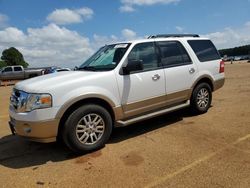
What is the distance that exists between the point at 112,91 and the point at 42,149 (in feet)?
5.52

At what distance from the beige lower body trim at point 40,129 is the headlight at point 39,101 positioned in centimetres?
24

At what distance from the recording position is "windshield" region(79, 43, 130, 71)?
554 centimetres

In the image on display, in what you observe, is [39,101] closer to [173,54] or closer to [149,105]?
[149,105]

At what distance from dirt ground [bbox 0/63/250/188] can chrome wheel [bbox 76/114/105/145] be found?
0.81 feet

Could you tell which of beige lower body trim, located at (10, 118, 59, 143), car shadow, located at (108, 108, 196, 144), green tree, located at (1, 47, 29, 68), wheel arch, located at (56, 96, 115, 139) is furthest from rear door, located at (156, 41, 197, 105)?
green tree, located at (1, 47, 29, 68)

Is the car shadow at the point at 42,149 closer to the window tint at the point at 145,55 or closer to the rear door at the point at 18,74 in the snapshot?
the window tint at the point at 145,55

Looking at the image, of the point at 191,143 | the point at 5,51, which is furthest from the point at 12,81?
the point at 5,51

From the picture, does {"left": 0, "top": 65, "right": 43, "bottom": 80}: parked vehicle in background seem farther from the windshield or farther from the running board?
the running board

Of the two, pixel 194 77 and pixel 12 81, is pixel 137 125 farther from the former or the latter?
pixel 12 81

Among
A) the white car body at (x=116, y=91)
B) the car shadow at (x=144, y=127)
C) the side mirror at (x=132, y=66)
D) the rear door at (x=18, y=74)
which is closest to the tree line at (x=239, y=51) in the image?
the rear door at (x=18, y=74)

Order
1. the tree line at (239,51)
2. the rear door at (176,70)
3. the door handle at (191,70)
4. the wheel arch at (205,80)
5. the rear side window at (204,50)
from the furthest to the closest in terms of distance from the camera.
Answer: the tree line at (239,51)
the rear side window at (204,50)
the wheel arch at (205,80)
the door handle at (191,70)
the rear door at (176,70)

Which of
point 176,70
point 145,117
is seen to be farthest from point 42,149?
point 176,70

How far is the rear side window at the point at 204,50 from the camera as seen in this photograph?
22.5ft

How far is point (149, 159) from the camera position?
4473mm
